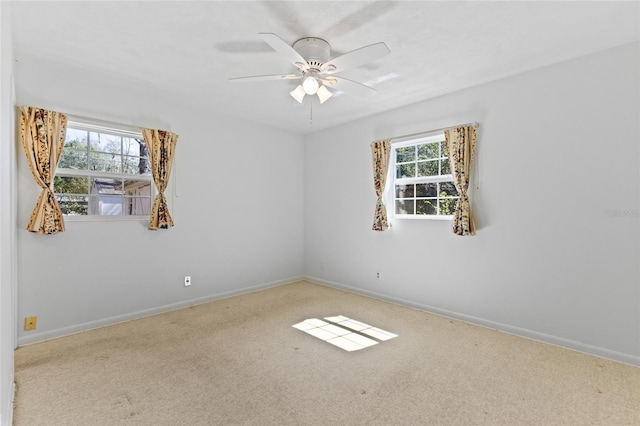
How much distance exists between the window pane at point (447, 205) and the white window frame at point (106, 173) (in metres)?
3.56

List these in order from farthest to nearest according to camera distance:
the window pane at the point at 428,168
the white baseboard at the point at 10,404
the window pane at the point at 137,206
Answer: the window pane at the point at 428,168 < the window pane at the point at 137,206 < the white baseboard at the point at 10,404

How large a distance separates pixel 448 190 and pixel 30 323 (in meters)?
4.64

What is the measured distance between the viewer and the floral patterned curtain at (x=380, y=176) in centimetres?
430

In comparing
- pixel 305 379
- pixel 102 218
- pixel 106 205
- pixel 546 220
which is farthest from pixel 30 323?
pixel 546 220

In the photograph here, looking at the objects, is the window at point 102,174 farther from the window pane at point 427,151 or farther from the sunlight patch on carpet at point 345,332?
the window pane at point 427,151

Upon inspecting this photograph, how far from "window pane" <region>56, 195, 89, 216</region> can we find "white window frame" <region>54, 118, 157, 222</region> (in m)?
0.06

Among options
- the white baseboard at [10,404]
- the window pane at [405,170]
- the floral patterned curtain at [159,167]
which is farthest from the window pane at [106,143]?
the window pane at [405,170]

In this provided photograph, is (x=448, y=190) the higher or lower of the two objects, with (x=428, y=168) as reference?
lower

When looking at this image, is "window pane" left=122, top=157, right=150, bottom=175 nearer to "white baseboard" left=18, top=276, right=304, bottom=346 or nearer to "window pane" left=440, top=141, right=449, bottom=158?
"white baseboard" left=18, top=276, right=304, bottom=346

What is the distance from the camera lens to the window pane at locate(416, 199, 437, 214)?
13.1 feet

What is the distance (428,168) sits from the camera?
4.05m

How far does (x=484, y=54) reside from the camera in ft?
9.30

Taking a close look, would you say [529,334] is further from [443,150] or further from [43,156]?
[43,156]

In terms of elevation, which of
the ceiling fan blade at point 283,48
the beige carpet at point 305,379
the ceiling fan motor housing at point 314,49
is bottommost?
the beige carpet at point 305,379
